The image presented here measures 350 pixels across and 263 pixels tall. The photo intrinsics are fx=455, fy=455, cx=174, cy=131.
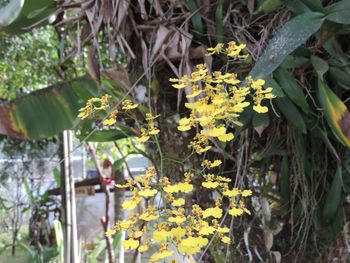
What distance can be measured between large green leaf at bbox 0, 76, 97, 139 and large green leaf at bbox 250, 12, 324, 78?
708 millimetres

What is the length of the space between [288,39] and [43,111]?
34.2 inches

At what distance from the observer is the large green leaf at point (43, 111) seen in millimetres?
1298

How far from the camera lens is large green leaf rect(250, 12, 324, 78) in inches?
27.5

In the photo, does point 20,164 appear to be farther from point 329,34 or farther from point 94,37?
point 329,34

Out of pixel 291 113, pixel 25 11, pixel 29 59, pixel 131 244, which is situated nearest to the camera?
pixel 131 244

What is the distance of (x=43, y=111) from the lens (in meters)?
1.36

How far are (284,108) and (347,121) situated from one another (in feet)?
0.35

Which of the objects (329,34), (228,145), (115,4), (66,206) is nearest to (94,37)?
(115,4)

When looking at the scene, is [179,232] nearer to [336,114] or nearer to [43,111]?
[336,114]

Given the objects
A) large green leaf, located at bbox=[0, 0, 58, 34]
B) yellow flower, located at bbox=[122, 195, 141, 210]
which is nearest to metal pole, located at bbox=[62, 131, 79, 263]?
large green leaf, located at bbox=[0, 0, 58, 34]

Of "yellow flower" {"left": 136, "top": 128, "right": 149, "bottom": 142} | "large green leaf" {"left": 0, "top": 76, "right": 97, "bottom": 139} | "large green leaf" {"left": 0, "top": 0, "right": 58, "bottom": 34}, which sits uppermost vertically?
"large green leaf" {"left": 0, "top": 0, "right": 58, "bottom": 34}

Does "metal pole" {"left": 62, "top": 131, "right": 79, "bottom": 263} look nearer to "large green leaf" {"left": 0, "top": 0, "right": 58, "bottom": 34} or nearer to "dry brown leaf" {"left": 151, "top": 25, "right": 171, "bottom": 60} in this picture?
"large green leaf" {"left": 0, "top": 0, "right": 58, "bottom": 34}

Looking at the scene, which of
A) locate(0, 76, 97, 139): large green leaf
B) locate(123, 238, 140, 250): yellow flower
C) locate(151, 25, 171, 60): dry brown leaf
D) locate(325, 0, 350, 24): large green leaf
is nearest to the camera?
locate(123, 238, 140, 250): yellow flower

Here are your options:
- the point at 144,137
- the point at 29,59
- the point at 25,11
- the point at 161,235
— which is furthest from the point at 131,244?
the point at 29,59
